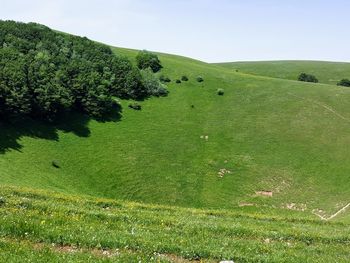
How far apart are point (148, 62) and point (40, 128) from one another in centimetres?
5206

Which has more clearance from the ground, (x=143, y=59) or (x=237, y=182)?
(x=143, y=59)

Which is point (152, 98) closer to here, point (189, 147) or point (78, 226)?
point (189, 147)

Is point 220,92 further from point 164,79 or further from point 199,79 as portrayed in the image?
point 164,79

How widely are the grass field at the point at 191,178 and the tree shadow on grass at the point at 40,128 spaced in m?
0.27

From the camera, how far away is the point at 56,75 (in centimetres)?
8550

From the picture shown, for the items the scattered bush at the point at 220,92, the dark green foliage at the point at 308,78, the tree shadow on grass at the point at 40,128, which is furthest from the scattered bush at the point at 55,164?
the dark green foliage at the point at 308,78

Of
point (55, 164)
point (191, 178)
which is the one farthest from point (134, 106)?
point (55, 164)

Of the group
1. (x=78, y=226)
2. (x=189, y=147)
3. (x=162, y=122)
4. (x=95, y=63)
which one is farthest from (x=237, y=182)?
(x=78, y=226)

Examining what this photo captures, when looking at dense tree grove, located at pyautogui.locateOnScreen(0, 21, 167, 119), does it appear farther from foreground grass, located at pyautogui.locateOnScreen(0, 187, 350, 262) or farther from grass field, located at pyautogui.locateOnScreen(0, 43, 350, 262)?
foreground grass, located at pyautogui.locateOnScreen(0, 187, 350, 262)

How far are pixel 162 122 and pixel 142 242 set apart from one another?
258 feet

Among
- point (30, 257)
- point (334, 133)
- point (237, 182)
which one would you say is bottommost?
point (237, 182)

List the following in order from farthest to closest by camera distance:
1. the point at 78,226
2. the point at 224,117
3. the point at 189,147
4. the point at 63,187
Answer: the point at 224,117 < the point at 189,147 < the point at 63,187 < the point at 78,226

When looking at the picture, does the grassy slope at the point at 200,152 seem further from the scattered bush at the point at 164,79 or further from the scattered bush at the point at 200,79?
the scattered bush at the point at 200,79

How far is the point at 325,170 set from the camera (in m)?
76.0
